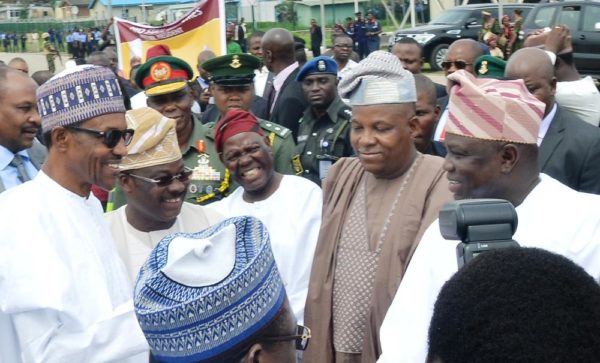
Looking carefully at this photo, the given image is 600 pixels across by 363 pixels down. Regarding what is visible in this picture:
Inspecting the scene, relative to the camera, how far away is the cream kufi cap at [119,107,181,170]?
383cm

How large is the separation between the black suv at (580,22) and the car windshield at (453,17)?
467 centimetres

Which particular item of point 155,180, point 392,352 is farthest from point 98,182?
point 392,352

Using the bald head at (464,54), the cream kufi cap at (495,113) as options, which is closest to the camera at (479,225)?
the cream kufi cap at (495,113)

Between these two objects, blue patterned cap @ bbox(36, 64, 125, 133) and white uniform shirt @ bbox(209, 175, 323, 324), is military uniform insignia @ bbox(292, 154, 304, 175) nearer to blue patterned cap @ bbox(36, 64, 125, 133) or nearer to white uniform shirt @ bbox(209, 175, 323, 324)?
white uniform shirt @ bbox(209, 175, 323, 324)

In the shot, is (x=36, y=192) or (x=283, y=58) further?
(x=283, y=58)

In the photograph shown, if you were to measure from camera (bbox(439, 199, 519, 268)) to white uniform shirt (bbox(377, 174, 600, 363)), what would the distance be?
60cm

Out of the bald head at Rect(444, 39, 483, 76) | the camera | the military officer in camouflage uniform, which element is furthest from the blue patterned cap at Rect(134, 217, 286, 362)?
the bald head at Rect(444, 39, 483, 76)

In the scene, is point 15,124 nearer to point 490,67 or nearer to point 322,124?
point 322,124

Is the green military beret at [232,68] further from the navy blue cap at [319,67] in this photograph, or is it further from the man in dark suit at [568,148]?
the man in dark suit at [568,148]

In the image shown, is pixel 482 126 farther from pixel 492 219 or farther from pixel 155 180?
pixel 155 180

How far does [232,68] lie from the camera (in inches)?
246

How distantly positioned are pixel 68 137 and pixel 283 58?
541cm

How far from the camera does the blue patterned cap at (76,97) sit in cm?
334

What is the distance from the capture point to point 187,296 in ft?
6.37
